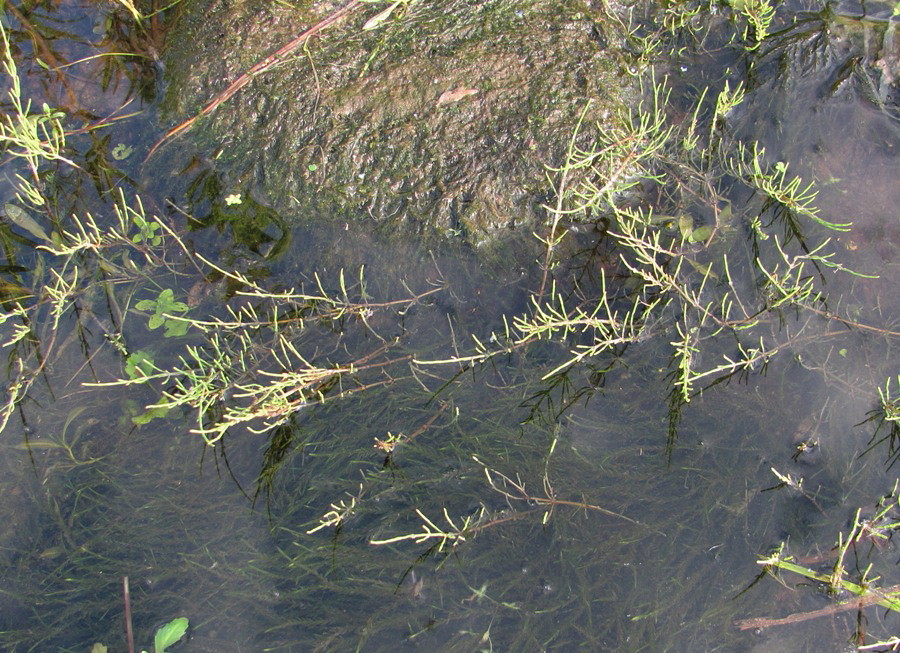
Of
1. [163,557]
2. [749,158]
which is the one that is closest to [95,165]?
[163,557]

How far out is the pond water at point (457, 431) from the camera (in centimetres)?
224

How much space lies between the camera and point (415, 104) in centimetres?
277

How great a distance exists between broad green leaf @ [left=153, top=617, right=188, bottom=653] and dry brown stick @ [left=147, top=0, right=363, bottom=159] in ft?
6.44

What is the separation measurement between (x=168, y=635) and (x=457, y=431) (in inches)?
46.8

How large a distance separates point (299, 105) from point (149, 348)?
47.2 inches

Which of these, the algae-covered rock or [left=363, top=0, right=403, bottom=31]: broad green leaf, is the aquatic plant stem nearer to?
the algae-covered rock

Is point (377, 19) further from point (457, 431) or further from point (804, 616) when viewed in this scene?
point (804, 616)

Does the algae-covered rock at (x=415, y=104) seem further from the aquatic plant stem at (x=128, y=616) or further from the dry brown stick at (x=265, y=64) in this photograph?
the aquatic plant stem at (x=128, y=616)

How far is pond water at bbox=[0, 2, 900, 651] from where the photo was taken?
2.24 m

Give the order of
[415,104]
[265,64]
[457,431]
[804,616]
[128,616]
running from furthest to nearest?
1. [265,64]
2. [415,104]
3. [457,431]
4. [128,616]
5. [804,616]

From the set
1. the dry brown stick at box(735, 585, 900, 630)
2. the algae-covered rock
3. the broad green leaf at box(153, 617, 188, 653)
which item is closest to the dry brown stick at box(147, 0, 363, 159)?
the algae-covered rock

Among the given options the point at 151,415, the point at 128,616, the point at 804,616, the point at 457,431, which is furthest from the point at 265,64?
the point at 804,616

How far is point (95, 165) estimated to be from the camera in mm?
2965

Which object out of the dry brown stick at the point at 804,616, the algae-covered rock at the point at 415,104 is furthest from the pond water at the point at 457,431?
the algae-covered rock at the point at 415,104
